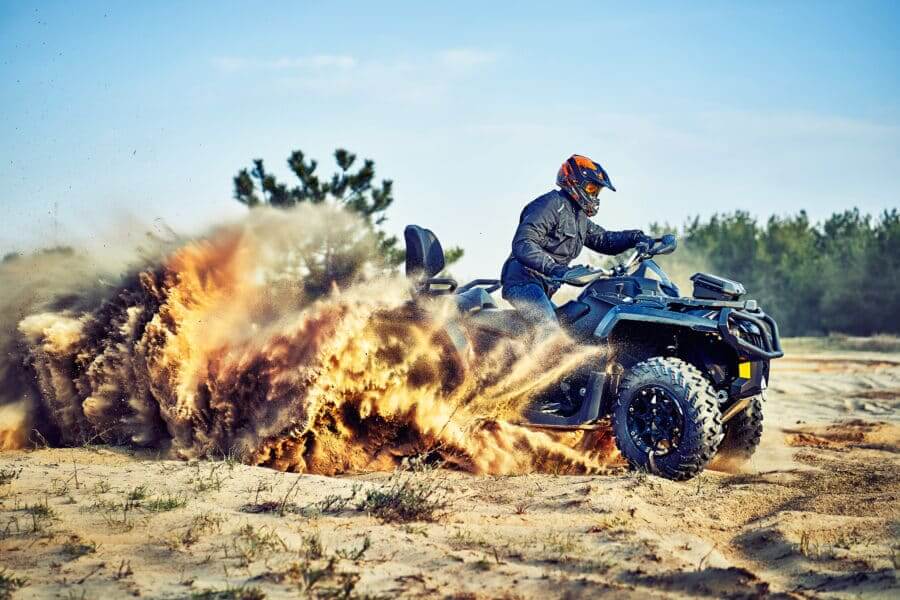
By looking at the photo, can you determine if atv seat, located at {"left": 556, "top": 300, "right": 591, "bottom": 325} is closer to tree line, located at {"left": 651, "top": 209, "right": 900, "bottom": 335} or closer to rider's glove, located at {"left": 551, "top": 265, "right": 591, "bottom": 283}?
rider's glove, located at {"left": 551, "top": 265, "right": 591, "bottom": 283}

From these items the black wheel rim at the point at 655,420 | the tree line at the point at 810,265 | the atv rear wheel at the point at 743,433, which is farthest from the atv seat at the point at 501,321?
the tree line at the point at 810,265

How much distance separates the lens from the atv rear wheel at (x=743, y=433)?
8.02 meters

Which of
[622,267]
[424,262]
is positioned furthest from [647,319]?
[424,262]

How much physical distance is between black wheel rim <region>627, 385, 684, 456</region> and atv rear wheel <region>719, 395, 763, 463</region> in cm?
107

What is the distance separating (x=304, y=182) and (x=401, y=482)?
631 inches

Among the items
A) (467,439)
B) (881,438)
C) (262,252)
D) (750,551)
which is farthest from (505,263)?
(881,438)

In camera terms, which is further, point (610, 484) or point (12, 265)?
point (12, 265)

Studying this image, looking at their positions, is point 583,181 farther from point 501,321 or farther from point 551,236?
point 501,321

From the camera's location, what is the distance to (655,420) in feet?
23.9

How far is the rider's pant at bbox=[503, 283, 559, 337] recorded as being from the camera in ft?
25.8

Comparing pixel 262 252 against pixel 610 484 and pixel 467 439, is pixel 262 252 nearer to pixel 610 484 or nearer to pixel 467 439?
pixel 467 439

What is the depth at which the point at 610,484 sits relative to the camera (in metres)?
6.84

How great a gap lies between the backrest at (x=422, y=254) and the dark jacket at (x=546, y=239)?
0.64m

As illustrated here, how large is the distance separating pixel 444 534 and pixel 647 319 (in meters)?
2.77
